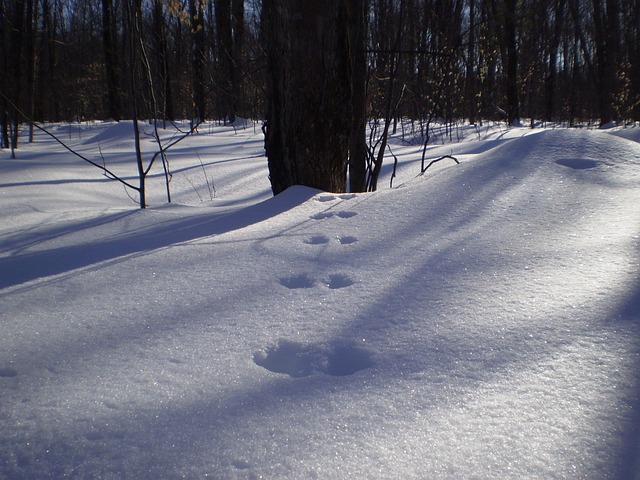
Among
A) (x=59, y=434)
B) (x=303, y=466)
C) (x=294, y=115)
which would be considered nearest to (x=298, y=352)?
(x=303, y=466)

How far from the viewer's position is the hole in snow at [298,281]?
4.32 ft

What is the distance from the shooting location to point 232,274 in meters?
1.38

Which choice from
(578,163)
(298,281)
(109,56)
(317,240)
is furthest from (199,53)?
(298,281)

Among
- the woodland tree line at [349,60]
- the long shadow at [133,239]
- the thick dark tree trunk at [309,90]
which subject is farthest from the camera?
the woodland tree line at [349,60]

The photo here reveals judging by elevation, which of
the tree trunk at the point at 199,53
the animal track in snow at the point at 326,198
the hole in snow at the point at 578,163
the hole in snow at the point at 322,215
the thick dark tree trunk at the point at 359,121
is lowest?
the hole in snow at the point at 322,215

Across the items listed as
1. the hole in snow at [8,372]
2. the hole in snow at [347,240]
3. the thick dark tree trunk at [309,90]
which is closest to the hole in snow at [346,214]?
the hole in snow at [347,240]

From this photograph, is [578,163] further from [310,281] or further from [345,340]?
[345,340]

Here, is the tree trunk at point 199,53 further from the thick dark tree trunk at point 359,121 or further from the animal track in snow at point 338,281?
the animal track in snow at point 338,281

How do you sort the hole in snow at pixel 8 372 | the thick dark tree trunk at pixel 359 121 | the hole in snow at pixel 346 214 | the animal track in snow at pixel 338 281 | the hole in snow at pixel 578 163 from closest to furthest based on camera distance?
the hole in snow at pixel 8 372 → the animal track in snow at pixel 338 281 → the hole in snow at pixel 346 214 → the hole in snow at pixel 578 163 → the thick dark tree trunk at pixel 359 121

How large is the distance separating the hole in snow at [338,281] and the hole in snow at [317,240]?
272 millimetres

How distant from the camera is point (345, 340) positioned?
102 cm

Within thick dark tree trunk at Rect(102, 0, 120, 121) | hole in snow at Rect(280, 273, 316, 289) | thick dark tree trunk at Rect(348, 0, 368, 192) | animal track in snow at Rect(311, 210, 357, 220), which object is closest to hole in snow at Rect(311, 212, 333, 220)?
animal track in snow at Rect(311, 210, 357, 220)

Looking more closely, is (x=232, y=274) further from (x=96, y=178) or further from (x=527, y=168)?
(x=96, y=178)

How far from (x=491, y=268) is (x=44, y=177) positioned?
428cm
